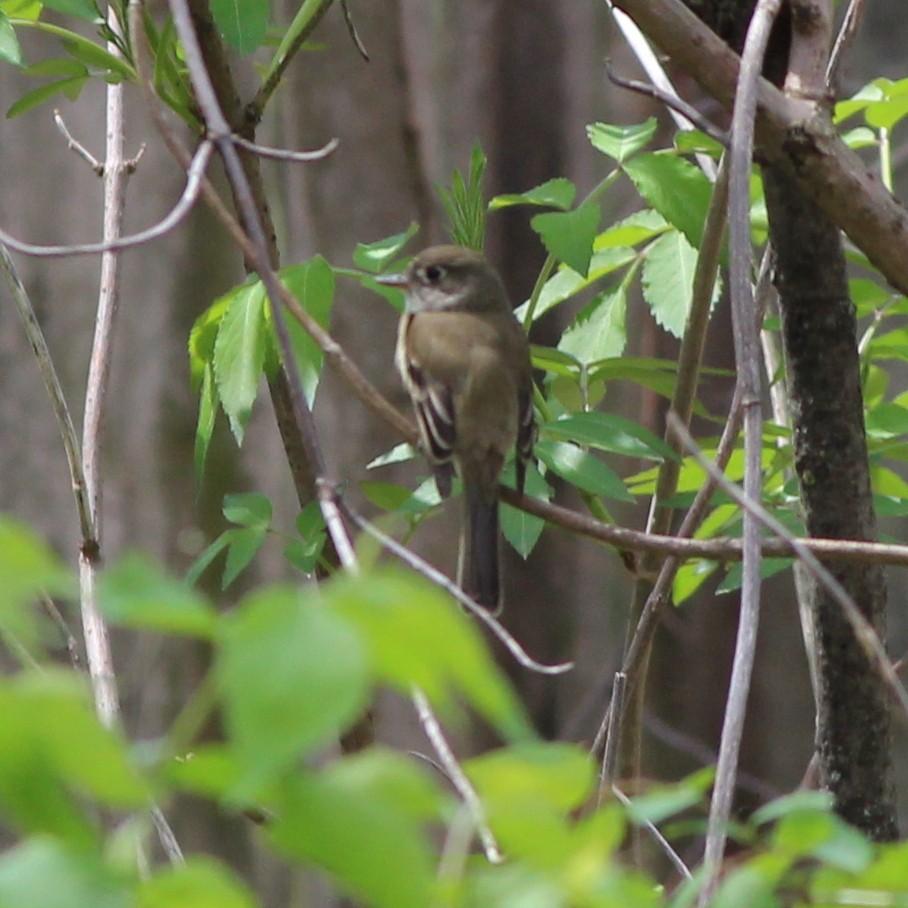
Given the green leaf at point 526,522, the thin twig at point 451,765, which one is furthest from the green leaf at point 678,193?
the thin twig at point 451,765

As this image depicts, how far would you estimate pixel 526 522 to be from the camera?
90.2 inches

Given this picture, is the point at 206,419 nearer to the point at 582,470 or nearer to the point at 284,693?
the point at 582,470

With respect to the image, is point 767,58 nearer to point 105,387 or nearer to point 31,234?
point 105,387

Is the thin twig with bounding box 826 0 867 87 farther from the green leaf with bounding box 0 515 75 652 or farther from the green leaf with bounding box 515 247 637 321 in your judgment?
the green leaf with bounding box 0 515 75 652

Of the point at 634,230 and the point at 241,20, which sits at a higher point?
the point at 241,20

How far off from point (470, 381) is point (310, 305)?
121cm

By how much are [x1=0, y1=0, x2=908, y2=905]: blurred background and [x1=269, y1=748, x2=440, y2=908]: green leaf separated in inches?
157

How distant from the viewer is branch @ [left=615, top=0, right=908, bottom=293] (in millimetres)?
1933

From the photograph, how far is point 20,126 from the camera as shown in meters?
5.08

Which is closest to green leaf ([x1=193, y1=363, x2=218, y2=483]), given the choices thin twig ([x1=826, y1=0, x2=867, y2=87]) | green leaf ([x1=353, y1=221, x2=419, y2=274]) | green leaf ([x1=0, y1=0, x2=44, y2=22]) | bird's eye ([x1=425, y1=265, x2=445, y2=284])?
green leaf ([x1=353, y1=221, x2=419, y2=274])

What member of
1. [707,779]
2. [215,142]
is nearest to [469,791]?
[707,779]

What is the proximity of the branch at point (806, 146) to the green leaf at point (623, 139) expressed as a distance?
0.25m

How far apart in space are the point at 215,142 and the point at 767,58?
1144 millimetres

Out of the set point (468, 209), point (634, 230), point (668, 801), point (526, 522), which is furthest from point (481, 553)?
point (668, 801)
